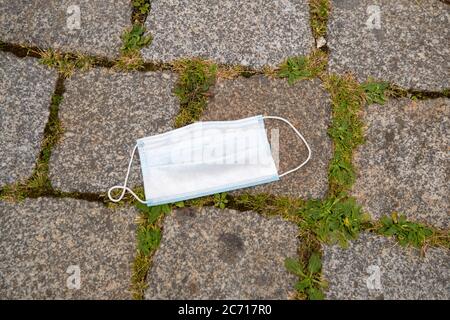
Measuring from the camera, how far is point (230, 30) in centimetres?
235

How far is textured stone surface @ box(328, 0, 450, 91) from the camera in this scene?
2.30 metres

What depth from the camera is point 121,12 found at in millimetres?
2369

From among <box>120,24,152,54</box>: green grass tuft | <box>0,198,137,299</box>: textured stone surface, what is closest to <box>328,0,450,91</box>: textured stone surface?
A: <box>120,24,152,54</box>: green grass tuft

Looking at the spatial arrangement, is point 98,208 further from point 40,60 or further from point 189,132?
point 40,60

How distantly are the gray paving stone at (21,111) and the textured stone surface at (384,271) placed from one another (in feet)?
4.96

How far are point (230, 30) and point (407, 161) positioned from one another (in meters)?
1.14

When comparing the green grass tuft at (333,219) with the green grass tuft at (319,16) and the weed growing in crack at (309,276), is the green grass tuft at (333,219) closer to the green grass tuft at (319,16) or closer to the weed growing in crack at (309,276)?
the weed growing in crack at (309,276)

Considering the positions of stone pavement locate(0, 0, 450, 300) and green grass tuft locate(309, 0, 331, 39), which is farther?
green grass tuft locate(309, 0, 331, 39)

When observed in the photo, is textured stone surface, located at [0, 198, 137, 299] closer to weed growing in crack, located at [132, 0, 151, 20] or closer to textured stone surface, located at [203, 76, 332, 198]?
textured stone surface, located at [203, 76, 332, 198]

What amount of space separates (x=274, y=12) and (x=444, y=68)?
3.12 feet

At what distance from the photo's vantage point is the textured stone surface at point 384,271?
1992 mm

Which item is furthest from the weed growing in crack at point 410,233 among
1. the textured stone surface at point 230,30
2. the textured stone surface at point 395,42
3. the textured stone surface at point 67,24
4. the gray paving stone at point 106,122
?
the textured stone surface at point 67,24

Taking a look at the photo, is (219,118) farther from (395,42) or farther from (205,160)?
(395,42)

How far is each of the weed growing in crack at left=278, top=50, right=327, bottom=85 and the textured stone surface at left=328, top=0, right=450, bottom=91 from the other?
0.06 meters
